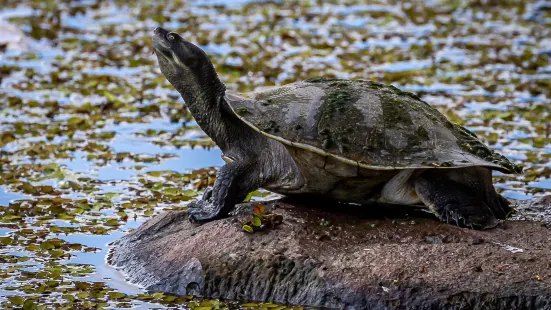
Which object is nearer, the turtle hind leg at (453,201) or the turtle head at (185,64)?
the turtle hind leg at (453,201)

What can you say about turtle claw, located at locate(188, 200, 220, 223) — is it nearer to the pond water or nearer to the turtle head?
the pond water

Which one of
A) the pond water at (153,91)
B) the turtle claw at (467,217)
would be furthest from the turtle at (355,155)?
the pond water at (153,91)

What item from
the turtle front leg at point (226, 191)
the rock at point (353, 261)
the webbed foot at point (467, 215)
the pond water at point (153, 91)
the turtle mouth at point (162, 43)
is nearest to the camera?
the rock at point (353, 261)

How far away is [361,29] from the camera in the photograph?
40.8ft

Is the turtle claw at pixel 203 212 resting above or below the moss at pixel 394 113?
below

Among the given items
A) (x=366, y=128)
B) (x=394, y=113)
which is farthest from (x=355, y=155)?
(x=394, y=113)

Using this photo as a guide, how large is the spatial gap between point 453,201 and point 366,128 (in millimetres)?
594

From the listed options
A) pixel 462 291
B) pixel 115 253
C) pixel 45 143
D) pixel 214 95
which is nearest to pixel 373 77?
pixel 45 143

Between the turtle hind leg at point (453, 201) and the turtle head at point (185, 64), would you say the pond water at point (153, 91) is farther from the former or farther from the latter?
the turtle hind leg at point (453, 201)

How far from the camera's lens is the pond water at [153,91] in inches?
222

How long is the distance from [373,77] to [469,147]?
4.81 m

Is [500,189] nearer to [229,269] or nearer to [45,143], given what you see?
[229,269]

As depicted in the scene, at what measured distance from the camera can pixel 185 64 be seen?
5551mm

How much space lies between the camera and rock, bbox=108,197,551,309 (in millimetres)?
4332
